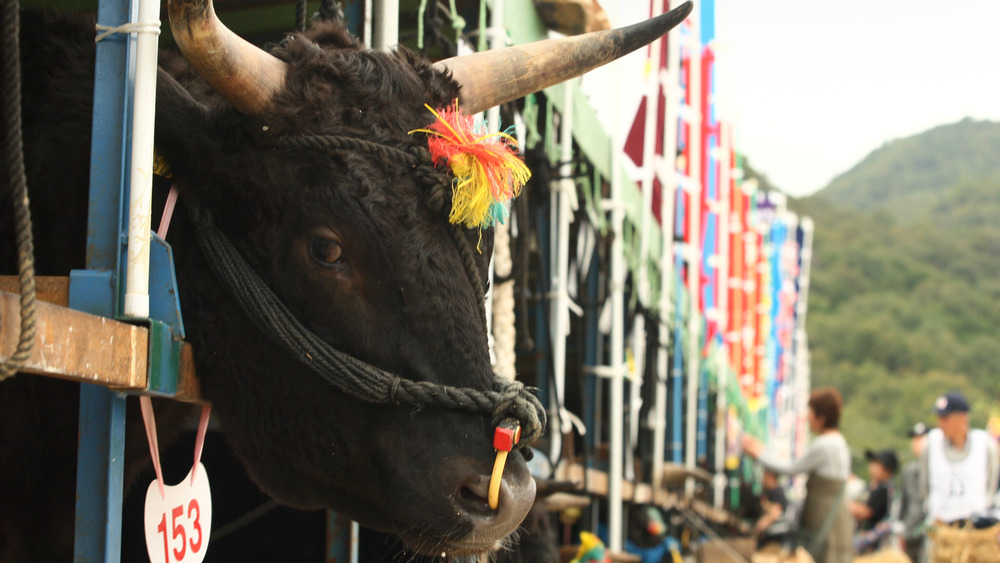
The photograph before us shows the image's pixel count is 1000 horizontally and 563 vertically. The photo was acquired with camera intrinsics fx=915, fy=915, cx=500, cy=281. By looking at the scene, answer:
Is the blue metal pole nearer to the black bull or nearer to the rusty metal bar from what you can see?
the rusty metal bar

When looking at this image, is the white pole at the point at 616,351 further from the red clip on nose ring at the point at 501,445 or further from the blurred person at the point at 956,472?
the red clip on nose ring at the point at 501,445

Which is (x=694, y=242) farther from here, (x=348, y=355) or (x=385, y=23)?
(x=348, y=355)

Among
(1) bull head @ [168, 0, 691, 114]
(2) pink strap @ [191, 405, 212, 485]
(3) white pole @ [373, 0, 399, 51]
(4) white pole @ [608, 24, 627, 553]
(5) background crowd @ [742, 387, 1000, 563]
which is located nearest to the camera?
(2) pink strap @ [191, 405, 212, 485]

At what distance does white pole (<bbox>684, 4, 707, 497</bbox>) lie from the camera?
9.11m

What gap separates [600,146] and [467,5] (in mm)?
1974

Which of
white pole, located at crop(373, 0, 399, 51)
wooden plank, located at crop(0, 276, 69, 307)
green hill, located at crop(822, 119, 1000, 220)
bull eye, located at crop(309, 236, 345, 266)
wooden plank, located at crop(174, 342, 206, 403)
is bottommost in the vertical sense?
wooden plank, located at crop(174, 342, 206, 403)

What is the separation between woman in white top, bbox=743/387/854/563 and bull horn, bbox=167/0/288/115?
7265 mm

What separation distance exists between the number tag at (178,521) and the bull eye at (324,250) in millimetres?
616

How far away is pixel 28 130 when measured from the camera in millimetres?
2324

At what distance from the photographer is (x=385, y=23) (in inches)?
125

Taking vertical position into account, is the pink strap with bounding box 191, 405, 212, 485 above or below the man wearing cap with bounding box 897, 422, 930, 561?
above

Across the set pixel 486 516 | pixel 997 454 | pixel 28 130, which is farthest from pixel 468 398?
pixel 997 454

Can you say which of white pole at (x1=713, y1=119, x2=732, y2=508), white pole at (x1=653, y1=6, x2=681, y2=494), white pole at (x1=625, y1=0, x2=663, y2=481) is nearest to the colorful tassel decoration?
white pole at (x1=625, y1=0, x2=663, y2=481)

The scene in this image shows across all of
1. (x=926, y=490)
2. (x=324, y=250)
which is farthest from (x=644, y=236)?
(x=324, y=250)
